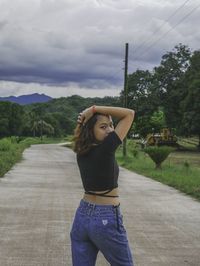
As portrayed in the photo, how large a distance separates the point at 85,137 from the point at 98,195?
1.43 ft

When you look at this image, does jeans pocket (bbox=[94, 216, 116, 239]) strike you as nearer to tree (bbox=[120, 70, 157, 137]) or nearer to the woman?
the woman

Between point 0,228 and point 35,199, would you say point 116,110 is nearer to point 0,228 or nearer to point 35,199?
point 0,228

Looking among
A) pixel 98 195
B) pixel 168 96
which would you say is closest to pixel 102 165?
pixel 98 195

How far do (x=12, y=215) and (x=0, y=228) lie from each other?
1492 mm

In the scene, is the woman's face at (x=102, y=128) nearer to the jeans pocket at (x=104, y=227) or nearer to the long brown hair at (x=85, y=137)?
the long brown hair at (x=85, y=137)

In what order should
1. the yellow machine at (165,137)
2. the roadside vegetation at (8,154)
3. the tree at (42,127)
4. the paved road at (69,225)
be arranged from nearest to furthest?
the paved road at (69,225) → the roadside vegetation at (8,154) → the yellow machine at (165,137) → the tree at (42,127)

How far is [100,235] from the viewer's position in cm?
418

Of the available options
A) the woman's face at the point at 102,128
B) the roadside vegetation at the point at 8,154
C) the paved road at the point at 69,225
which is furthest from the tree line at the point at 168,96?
the woman's face at the point at 102,128

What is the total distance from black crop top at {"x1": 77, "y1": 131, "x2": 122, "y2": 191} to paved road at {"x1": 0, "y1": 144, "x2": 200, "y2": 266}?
10.0 feet

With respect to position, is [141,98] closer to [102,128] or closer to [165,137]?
[165,137]

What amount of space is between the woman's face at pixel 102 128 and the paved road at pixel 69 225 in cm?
318

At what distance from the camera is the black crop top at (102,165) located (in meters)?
4.25

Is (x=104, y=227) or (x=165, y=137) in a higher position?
(x=104, y=227)

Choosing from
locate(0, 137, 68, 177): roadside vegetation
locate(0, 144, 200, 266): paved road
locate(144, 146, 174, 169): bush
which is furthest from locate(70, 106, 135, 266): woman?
locate(144, 146, 174, 169): bush
